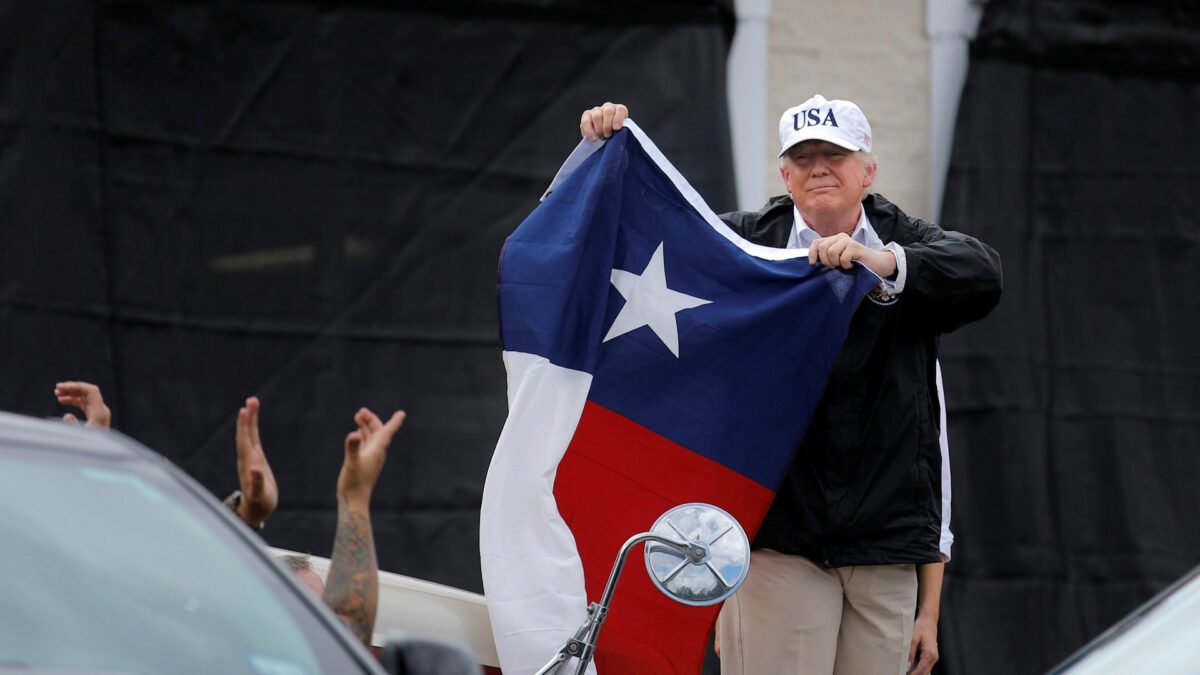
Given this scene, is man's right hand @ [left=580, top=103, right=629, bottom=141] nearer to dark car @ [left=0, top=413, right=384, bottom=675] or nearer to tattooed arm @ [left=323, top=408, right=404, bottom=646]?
tattooed arm @ [left=323, top=408, right=404, bottom=646]

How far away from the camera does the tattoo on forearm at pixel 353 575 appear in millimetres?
3875

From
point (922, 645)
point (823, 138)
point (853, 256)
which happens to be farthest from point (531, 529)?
point (823, 138)

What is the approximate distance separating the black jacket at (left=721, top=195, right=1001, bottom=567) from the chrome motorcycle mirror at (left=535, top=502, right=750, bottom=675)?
3.26ft

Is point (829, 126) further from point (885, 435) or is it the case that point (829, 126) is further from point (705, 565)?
point (705, 565)

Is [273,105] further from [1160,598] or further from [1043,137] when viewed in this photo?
[1160,598]

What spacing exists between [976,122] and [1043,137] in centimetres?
30

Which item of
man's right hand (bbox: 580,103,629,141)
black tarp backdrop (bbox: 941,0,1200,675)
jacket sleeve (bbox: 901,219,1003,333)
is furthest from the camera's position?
black tarp backdrop (bbox: 941,0,1200,675)

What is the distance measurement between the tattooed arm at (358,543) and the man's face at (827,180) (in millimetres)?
1395

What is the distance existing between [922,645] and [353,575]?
168 cm

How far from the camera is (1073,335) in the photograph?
7543 millimetres

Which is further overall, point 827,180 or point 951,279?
point 827,180

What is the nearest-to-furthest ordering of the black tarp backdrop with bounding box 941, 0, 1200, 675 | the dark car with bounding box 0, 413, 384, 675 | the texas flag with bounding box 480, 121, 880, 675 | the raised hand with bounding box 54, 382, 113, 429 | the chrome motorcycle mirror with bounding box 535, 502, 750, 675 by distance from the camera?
the dark car with bounding box 0, 413, 384, 675
the chrome motorcycle mirror with bounding box 535, 502, 750, 675
the texas flag with bounding box 480, 121, 880, 675
the raised hand with bounding box 54, 382, 113, 429
the black tarp backdrop with bounding box 941, 0, 1200, 675

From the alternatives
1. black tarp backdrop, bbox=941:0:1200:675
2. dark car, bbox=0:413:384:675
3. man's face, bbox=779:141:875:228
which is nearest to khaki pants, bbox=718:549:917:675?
man's face, bbox=779:141:875:228

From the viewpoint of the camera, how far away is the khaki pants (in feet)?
14.7
